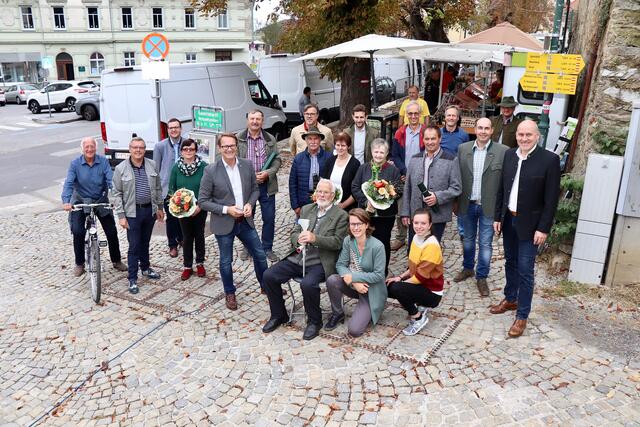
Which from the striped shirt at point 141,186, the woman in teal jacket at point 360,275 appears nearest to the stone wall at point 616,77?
the woman in teal jacket at point 360,275

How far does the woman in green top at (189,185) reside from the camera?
7156 mm

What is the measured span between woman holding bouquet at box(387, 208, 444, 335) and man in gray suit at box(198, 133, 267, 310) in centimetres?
175

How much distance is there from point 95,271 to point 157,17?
46.9m

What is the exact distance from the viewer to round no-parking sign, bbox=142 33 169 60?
9102 mm

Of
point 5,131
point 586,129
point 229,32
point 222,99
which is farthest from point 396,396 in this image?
point 229,32

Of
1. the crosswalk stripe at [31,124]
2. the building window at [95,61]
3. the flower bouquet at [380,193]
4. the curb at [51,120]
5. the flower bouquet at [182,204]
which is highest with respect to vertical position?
the building window at [95,61]

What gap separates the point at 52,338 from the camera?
5961 mm

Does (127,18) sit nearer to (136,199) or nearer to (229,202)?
(136,199)

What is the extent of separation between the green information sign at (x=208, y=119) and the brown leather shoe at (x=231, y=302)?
11.4 ft

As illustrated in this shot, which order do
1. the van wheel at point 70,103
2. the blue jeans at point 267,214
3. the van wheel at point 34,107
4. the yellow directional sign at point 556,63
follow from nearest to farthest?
the yellow directional sign at point 556,63 < the blue jeans at point 267,214 < the van wheel at point 34,107 < the van wheel at point 70,103

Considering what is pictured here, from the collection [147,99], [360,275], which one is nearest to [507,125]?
[360,275]

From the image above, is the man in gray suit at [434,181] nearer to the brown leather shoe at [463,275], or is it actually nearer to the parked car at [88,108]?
the brown leather shoe at [463,275]

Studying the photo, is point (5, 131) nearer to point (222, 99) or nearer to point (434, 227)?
point (222, 99)

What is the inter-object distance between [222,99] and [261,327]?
857 centimetres
